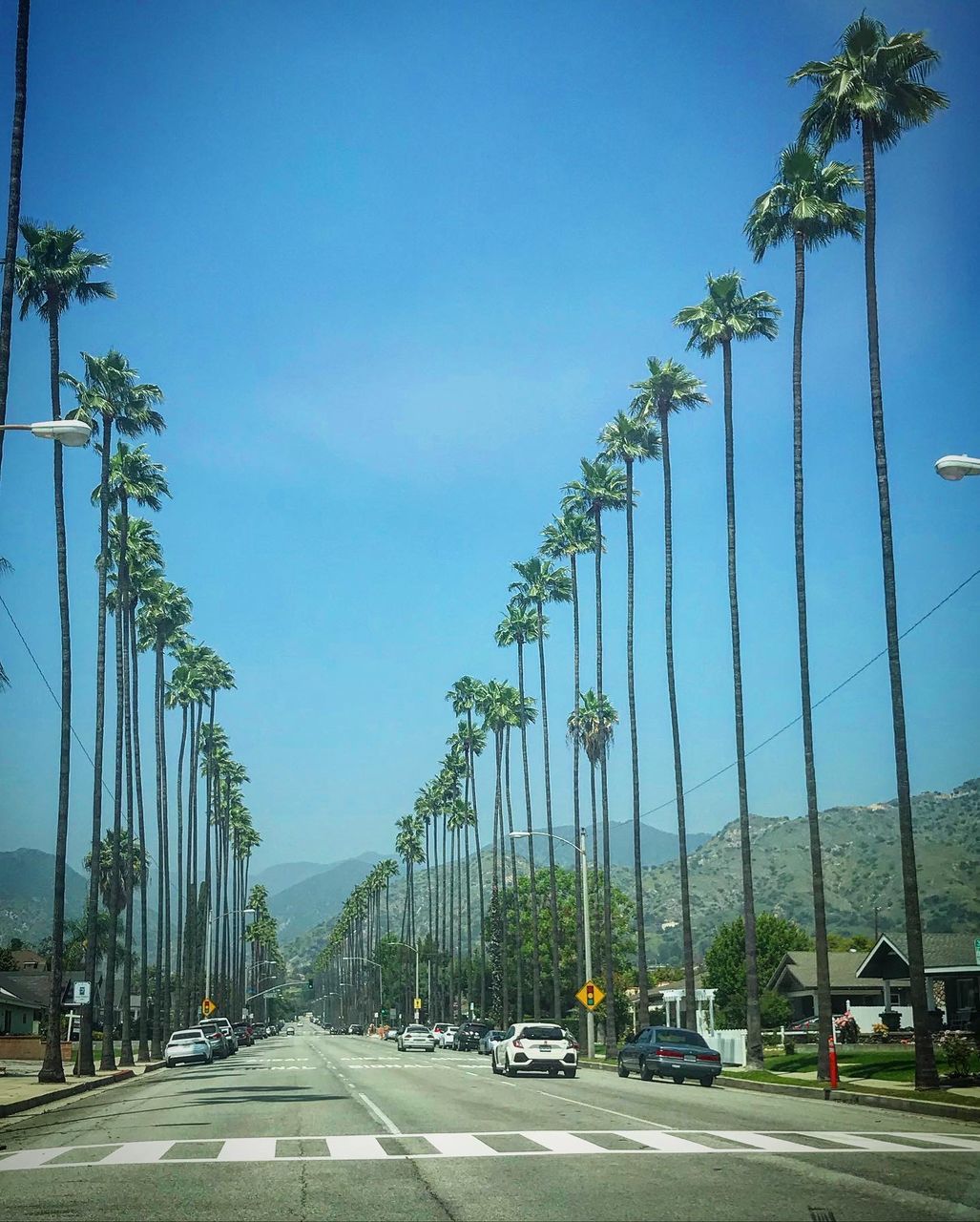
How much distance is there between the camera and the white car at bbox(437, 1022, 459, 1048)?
9312cm

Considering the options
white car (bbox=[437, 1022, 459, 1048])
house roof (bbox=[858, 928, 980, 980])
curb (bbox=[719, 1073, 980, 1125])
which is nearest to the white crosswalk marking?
curb (bbox=[719, 1073, 980, 1125])

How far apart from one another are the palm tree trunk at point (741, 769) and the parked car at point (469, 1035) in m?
38.7

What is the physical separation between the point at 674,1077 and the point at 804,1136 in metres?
20.4

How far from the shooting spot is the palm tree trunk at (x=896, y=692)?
2831 centimetres

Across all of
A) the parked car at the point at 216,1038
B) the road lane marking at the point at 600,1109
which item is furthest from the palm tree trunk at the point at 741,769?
Result: the parked car at the point at 216,1038

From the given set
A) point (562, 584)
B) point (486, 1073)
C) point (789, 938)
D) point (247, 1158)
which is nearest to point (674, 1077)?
point (486, 1073)

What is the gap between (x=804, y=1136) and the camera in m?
18.9

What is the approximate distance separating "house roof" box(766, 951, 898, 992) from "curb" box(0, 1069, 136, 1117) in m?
42.8

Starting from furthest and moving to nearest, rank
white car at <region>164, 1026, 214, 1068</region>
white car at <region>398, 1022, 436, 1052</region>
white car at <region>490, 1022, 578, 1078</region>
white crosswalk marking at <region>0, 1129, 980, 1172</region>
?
1. white car at <region>398, 1022, 436, 1052</region>
2. white car at <region>164, 1026, 214, 1068</region>
3. white car at <region>490, 1022, 578, 1078</region>
4. white crosswalk marking at <region>0, 1129, 980, 1172</region>

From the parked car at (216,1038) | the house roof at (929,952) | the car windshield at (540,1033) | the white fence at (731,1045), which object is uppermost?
the house roof at (929,952)

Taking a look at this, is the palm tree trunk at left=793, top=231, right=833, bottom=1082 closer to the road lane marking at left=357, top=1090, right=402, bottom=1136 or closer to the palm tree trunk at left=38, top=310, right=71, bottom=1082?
the road lane marking at left=357, top=1090, right=402, bottom=1136

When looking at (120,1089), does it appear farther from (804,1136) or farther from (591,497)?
(591,497)

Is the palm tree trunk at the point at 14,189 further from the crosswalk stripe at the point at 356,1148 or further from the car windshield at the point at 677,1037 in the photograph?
the car windshield at the point at 677,1037

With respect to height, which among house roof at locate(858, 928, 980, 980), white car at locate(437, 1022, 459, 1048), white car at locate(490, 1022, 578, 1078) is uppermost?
house roof at locate(858, 928, 980, 980)
